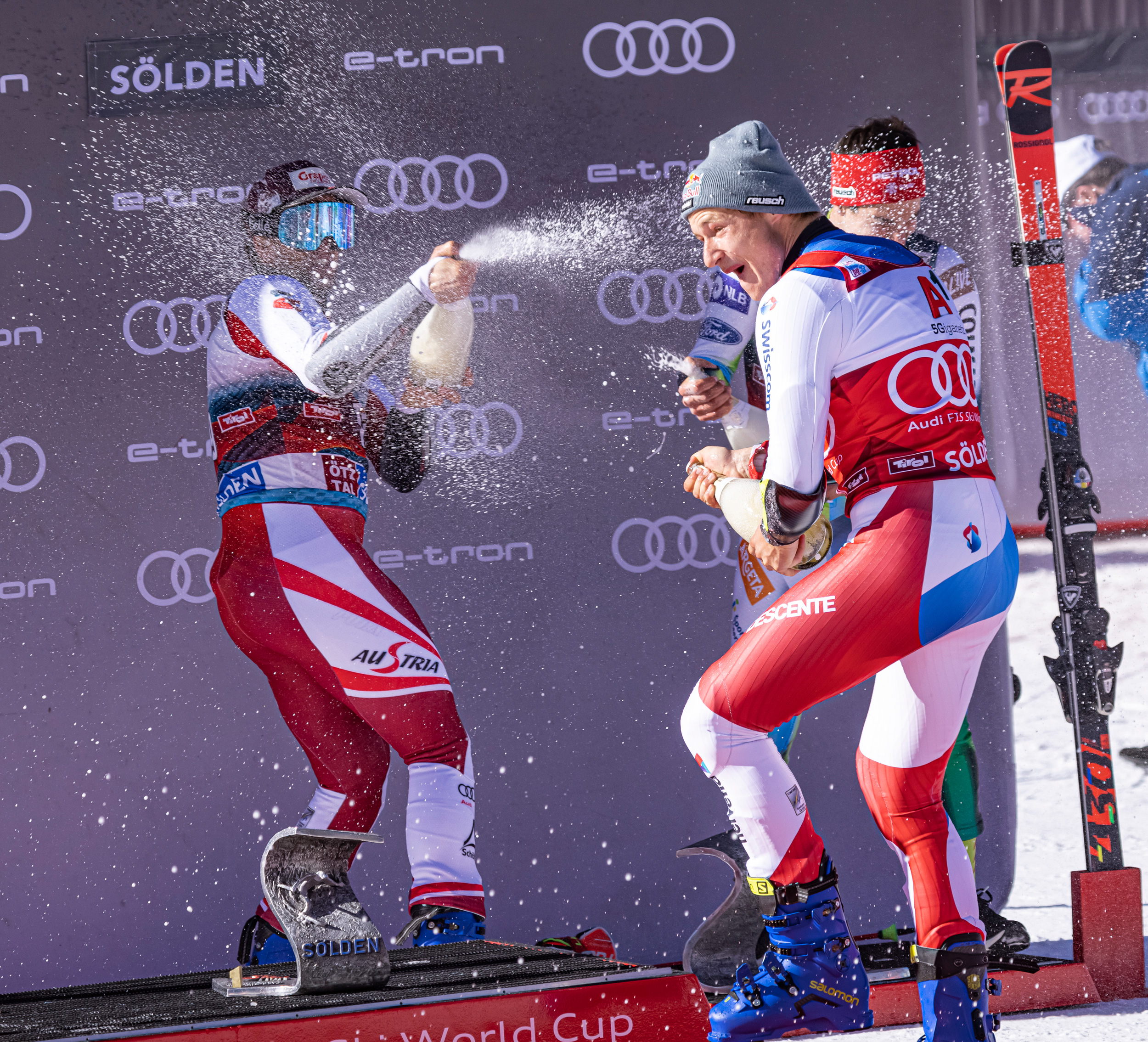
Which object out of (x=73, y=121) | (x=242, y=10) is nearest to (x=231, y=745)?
(x=73, y=121)

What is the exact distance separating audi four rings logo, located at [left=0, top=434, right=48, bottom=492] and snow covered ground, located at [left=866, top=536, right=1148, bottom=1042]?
2992mm

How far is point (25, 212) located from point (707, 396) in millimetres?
2499

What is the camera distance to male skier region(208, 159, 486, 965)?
3258 millimetres

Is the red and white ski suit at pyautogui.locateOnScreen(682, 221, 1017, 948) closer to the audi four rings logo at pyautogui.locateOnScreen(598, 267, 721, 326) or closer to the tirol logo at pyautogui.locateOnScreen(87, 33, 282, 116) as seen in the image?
the audi four rings logo at pyautogui.locateOnScreen(598, 267, 721, 326)

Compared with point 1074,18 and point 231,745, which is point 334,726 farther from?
point 1074,18

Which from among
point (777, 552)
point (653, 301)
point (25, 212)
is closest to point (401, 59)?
point (653, 301)

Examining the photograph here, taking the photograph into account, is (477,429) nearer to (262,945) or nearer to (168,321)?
(168,321)

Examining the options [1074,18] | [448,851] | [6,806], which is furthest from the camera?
[1074,18]

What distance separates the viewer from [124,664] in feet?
13.3

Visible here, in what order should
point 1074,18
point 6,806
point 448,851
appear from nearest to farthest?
point 448,851 < point 6,806 < point 1074,18

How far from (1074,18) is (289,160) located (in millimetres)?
2993

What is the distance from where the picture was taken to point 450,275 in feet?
10.3

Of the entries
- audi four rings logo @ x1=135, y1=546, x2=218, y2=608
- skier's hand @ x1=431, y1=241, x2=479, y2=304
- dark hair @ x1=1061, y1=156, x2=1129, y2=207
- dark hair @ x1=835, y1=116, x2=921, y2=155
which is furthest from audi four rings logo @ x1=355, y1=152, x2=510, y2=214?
dark hair @ x1=1061, y1=156, x2=1129, y2=207

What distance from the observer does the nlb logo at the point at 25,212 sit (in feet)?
13.4
